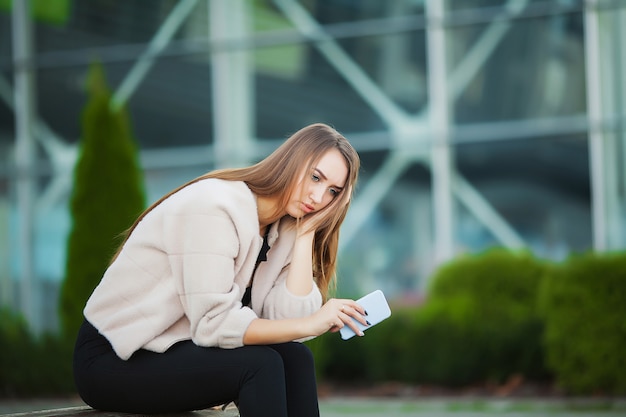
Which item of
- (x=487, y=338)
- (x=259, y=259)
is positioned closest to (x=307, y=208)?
(x=259, y=259)

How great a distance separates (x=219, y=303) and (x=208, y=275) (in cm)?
8

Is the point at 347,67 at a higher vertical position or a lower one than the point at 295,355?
higher

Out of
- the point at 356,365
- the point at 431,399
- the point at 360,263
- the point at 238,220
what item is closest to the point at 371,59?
the point at 360,263

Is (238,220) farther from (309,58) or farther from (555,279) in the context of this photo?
(309,58)

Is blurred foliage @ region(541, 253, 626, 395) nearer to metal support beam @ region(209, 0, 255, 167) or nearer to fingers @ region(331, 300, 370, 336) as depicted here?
fingers @ region(331, 300, 370, 336)

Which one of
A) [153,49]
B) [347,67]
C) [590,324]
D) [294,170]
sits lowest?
[590,324]

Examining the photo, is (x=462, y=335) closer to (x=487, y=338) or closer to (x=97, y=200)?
(x=487, y=338)

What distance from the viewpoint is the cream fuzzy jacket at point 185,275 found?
2.51 metres

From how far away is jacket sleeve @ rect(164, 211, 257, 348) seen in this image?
8.20 ft

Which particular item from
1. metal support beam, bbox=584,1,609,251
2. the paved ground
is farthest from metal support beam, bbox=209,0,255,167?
the paved ground

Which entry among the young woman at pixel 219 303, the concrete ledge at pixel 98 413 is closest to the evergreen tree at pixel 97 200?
the concrete ledge at pixel 98 413

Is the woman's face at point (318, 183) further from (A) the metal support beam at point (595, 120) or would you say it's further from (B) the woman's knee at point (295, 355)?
(A) the metal support beam at point (595, 120)

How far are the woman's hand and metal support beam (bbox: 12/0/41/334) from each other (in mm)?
8494

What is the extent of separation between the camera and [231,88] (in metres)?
10.4
